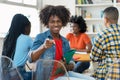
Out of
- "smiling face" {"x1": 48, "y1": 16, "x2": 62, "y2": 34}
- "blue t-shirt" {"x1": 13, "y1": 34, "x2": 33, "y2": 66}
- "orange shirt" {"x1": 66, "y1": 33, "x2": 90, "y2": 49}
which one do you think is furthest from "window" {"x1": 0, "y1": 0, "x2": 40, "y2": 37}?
"smiling face" {"x1": 48, "y1": 16, "x2": 62, "y2": 34}

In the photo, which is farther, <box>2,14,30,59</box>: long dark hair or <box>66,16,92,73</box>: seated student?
<box>66,16,92,73</box>: seated student

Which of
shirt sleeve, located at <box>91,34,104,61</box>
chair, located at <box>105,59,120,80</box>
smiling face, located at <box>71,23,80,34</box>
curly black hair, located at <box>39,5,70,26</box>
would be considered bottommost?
chair, located at <box>105,59,120,80</box>

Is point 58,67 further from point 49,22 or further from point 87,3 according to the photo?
point 87,3

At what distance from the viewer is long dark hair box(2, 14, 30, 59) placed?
8.63ft

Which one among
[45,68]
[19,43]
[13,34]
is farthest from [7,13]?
[45,68]

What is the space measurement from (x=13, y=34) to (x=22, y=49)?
33 centimetres

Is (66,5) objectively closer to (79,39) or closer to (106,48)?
(79,39)

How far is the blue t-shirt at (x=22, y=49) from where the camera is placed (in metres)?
2.40

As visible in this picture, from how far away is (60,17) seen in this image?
241 centimetres

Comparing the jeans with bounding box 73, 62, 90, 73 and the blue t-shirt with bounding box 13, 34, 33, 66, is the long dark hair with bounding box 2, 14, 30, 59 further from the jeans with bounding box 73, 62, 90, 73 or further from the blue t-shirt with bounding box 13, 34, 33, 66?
the jeans with bounding box 73, 62, 90, 73

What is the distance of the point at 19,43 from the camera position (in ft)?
7.88

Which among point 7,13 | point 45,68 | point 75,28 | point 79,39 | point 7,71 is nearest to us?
point 45,68

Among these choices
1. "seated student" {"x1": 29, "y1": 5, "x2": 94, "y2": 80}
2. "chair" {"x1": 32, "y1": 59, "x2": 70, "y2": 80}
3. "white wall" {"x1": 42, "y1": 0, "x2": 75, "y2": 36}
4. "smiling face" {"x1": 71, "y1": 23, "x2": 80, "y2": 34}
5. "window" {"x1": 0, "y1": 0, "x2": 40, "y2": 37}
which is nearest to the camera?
"chair" {"x1": 32, "y1": 59, "x2": 70, "y2": 80}

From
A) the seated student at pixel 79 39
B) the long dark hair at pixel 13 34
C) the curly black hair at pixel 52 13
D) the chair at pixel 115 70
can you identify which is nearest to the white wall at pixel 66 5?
the seated student at pixel 79 39
